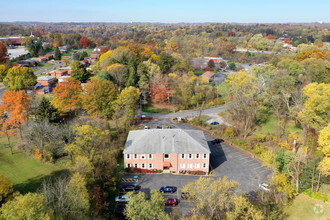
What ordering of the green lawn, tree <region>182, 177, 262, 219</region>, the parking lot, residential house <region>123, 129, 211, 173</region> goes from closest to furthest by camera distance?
tree <region>182, 177, 262, 219</region> → the parking lot → residential house <region>123, 129, 211, 173</region> → the green lawn

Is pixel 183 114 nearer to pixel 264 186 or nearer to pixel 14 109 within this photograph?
pixel 264 186

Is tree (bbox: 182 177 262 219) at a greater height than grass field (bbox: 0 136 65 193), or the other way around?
tree (bbox: 182 177 262 219)

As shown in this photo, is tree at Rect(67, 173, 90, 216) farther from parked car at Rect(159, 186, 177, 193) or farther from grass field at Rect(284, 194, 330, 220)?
grass field at Rect(284, 194, 330, 220)

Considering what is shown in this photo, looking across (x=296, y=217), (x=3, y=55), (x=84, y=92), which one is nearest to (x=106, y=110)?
(x=84, y=92)

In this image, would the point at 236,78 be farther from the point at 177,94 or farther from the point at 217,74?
the point at 217,74

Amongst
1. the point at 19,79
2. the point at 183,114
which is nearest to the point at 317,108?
the point at 183,114

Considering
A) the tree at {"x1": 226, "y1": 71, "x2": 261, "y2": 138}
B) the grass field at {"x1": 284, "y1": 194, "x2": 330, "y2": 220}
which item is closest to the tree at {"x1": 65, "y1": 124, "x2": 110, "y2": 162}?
the grass field at {"x1": 284, "y1": 194, "x2": 330, "y2": 220}
